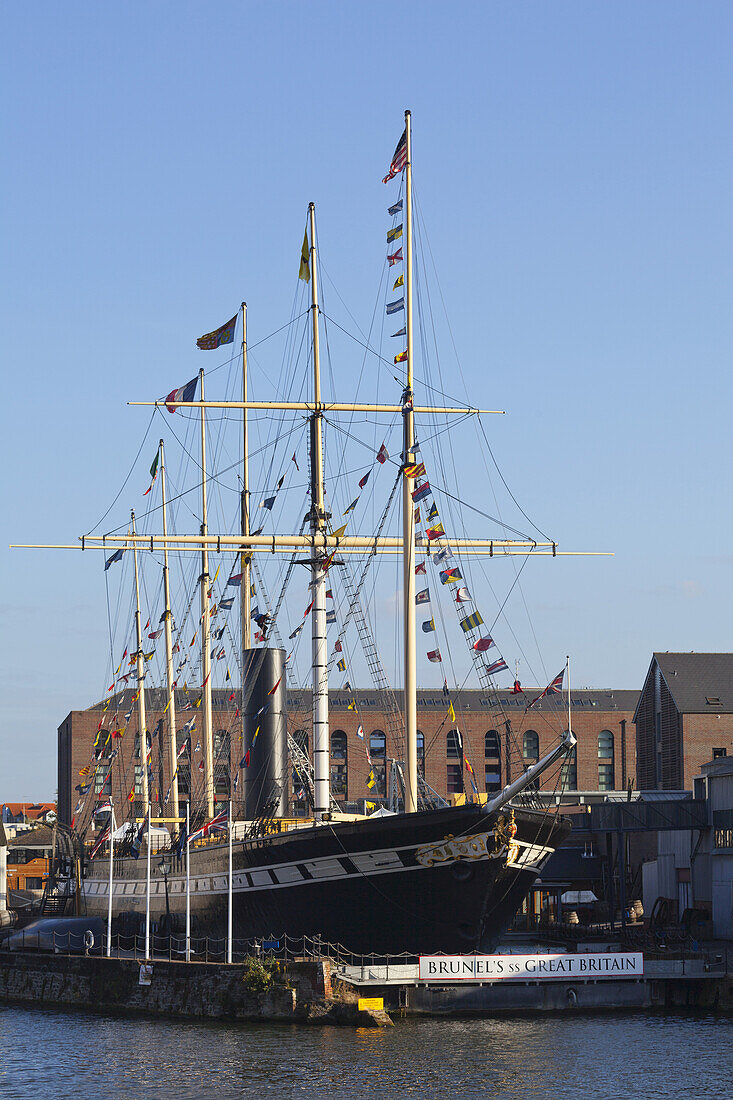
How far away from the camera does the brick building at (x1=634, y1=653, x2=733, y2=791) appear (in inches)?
2734

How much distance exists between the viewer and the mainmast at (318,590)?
42281 millimetres

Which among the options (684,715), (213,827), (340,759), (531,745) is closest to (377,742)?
(340,759)

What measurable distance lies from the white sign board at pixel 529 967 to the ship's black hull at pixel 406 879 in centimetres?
170

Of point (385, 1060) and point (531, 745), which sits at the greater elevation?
point (531, 745)

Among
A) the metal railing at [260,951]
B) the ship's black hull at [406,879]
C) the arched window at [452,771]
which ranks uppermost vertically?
the arched window at [452,771]

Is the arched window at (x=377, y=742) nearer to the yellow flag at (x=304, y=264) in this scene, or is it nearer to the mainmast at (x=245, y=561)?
the mainmast at (x=245, y=561)

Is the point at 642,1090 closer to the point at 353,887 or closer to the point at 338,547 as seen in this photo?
the point at 353,887

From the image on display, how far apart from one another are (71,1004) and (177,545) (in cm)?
2544

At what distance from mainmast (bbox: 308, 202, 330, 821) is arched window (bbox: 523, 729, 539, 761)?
52822 mm

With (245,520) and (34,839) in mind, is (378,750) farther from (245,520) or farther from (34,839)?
(245,520)

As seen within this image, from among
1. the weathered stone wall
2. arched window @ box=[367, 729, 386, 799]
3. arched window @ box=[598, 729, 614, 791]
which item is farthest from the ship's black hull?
arched window @ box=[598, 729, 614, 791]

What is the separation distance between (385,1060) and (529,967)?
7.04m

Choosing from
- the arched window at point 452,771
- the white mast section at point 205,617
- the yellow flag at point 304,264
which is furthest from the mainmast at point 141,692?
the arched window at point 452,771

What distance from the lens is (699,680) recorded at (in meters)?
71.6
